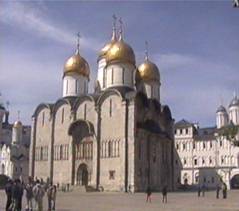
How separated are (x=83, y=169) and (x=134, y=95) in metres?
11.7

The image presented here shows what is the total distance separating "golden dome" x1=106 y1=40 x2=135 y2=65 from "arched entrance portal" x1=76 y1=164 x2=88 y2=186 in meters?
14.1

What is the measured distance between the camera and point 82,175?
180ft

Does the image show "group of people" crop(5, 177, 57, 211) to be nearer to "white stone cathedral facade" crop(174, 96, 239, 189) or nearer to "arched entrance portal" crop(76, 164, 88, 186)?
"arched entrance portal" crop(76, 164, 88, 186)

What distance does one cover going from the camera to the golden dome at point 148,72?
62.6 metres

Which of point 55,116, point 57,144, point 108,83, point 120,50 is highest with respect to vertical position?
point 120,50

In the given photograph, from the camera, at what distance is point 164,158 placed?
192ft

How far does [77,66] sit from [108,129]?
12.6 meters

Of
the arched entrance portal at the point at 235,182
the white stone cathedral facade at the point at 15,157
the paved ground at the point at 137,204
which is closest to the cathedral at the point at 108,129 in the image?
the paved ground at the point at 137,204

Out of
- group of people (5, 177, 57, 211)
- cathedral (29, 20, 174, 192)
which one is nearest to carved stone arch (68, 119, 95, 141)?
cathedral (29, 20, 174, 192)

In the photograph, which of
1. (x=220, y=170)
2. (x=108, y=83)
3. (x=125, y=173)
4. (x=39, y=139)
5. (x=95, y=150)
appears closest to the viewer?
(x=125, y=173)

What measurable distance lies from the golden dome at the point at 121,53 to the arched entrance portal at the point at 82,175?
46.2 feet

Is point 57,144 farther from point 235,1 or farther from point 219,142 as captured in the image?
point 235,1

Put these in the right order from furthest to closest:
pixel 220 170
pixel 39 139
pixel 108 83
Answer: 1. pixel 220 170
2. pixel 39 139
3. pixel 108 83

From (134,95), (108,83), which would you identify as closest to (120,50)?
(108,83)
